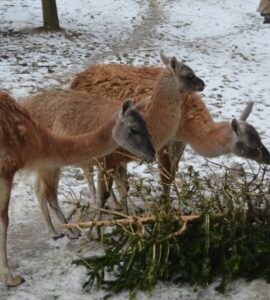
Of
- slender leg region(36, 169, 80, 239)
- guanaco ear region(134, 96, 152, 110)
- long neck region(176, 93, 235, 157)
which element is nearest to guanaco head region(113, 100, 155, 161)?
guanaco ear region(134, 96, 152, 110)

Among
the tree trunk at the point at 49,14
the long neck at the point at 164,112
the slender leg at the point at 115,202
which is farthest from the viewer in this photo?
the tree trunk at the point at 49,14

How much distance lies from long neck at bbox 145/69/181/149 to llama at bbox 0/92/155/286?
68 centimetres

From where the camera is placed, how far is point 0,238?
470 centimetres

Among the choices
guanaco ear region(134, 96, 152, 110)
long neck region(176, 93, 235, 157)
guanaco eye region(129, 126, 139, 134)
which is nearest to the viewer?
guanaco eye region(129, 126, 139, 134)

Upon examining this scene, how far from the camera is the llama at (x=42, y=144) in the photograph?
4.53 m

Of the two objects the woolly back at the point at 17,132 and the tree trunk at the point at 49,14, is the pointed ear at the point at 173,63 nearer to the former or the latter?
the woolly back at the point at 17,132

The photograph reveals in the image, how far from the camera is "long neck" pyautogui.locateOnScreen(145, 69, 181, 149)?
18.8 feet

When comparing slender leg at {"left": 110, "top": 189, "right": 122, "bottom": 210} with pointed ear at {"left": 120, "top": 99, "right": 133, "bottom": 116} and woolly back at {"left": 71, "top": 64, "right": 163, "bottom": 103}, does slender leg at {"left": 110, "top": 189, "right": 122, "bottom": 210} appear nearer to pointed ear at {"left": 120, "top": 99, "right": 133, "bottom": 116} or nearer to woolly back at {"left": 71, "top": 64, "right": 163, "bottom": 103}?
woolly back at {"left": 71, "top": 64, "right": 163, "bottom": 103}

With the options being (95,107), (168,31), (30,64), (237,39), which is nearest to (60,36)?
(30,64)

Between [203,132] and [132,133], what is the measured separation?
1.31 m

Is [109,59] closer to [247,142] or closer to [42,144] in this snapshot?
[247,142]

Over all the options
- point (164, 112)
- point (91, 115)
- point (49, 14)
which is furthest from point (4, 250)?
point (49, 14)

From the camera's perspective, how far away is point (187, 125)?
613cm

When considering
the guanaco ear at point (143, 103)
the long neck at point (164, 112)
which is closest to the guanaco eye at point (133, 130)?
the guanaco ear at point (143, 103)
